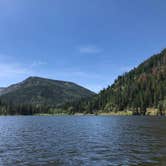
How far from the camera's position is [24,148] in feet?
153

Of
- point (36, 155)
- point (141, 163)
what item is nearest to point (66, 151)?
point (36, 155)

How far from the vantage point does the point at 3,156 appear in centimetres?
3919

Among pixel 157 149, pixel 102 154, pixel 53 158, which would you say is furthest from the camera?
pixel 157 149

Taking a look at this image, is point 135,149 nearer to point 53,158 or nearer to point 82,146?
point 82,146

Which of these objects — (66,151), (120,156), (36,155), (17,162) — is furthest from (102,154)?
(17,162)

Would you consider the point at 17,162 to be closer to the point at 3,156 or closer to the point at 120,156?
the point at 3,156

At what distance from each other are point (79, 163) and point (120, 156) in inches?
267

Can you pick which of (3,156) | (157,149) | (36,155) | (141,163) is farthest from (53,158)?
(157,149)

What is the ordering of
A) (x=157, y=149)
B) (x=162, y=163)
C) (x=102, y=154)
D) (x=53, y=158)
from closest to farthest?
(x=162, y=163) → (x=53, y=158) → (x=102, y=154) → (x=157, y=149)

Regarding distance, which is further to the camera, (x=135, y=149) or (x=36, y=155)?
(x=135, y=149)

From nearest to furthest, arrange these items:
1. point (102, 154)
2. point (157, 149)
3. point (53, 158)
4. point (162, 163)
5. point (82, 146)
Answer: point (162, 163)
point (53, 158)
point (102, 154)
point (157, 149)
point (82, 146)

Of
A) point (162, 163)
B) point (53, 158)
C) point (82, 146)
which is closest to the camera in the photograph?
point (162, 163)

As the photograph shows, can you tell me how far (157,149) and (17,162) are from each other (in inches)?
794

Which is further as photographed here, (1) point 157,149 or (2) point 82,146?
(2) point 82,146
